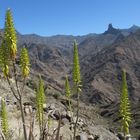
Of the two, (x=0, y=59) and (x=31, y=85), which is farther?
(x=31, y=85)

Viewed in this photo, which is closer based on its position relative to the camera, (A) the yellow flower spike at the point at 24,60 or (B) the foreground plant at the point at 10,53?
(B) the foreground plant at the point at 10,53

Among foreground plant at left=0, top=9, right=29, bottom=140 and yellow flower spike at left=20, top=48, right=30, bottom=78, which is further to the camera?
yellow flower spike at left=20, top=48, right=30, bottom=78

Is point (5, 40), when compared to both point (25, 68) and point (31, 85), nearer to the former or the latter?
point (25, 68)

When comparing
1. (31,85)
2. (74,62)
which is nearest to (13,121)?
(74,62)

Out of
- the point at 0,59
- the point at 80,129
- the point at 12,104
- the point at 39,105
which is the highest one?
the point at 0,59

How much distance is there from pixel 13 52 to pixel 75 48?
6.15ft

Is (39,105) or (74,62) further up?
(74,62)

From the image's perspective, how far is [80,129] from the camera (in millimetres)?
53906

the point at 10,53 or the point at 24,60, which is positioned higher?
the point at 10,53

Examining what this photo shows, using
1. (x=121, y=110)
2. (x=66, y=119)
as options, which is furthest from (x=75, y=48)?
(x=66, y=119)

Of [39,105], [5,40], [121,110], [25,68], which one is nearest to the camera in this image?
[5,40]

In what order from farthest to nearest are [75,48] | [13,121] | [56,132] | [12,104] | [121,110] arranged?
[12,104] < [13,121] < [121,110] < [75,48] < [56,132]

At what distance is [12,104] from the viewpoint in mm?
53156

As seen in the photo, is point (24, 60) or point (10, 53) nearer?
point (10, 53)
